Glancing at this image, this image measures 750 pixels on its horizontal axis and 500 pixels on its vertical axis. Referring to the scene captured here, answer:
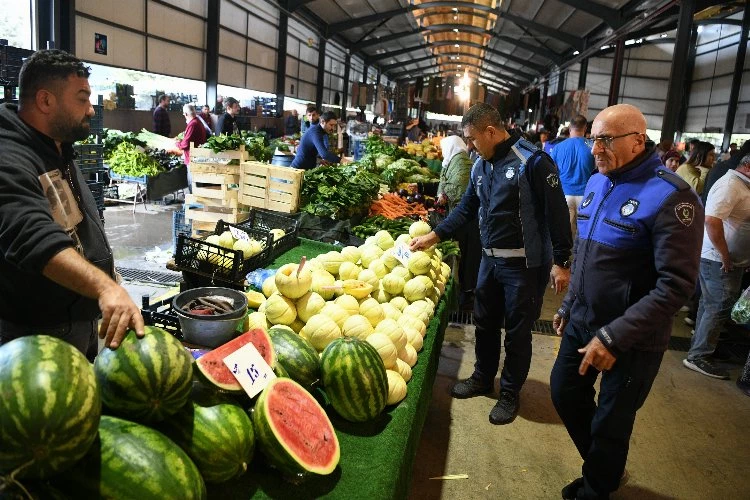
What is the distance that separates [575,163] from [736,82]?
13102 millimetres

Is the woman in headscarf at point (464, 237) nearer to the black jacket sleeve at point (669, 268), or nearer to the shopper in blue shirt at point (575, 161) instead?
the shopper in blue shirt at point (575, 161)

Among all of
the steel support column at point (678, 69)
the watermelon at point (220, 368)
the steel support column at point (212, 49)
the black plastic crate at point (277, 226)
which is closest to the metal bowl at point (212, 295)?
the watermelon at point (220, 368)

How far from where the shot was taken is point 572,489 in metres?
2.99

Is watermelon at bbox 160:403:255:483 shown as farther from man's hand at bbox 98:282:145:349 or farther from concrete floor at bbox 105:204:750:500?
concrete floor at bbox 105:204:750:500

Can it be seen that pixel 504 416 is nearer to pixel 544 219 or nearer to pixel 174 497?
pixel 544 219

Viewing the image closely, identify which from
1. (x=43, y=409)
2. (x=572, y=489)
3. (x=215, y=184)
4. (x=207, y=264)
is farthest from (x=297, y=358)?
(x=215, y=184)

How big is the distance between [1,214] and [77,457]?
35.2 inches

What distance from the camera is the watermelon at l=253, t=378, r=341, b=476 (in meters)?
1.45

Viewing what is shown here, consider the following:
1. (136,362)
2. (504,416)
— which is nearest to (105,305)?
(136,362)

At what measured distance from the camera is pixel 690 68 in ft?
68.3

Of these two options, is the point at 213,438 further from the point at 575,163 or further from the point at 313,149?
the point at 575,163

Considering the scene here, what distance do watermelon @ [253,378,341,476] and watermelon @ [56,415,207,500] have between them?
0.88ft

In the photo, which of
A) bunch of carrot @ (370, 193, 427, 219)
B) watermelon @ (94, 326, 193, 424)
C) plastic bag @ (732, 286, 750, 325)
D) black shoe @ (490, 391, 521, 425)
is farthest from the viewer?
bunch of carrot @ (370, 193, 427, 219)

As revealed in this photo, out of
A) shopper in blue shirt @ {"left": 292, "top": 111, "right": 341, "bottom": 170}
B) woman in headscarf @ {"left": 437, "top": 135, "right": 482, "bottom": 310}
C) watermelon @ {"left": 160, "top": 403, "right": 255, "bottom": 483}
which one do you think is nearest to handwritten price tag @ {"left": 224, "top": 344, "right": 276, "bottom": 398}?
watermelon @ {"left": 160, "top": 403, "right": 255, "bottom": 483}
